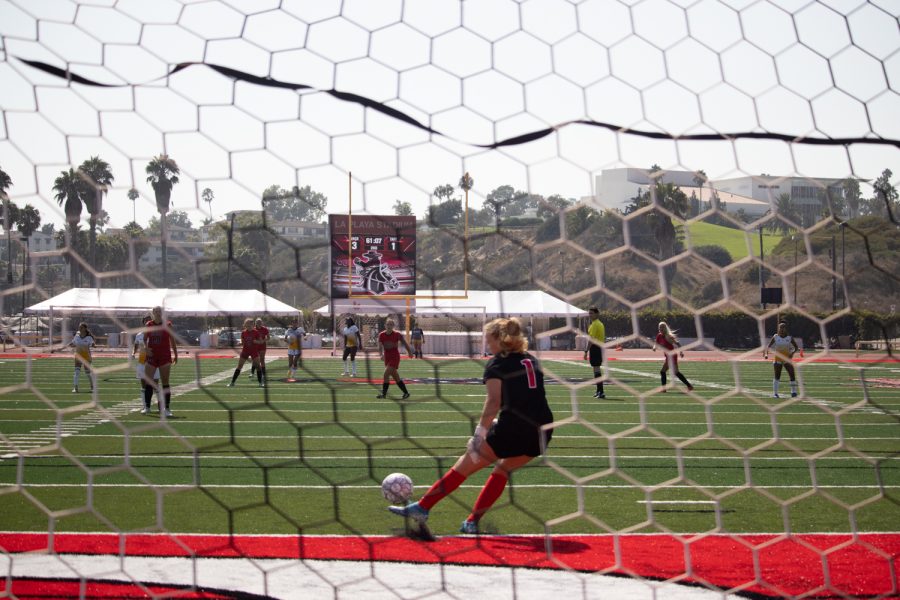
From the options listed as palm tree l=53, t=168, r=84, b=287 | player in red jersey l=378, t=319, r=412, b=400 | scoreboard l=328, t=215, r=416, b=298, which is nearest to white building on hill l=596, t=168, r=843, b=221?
scoreboard l=328, t=215, r=416, b=298

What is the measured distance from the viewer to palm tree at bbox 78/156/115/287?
4.51m

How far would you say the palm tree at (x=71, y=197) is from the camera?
14.9 feet

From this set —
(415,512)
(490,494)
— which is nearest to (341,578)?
(415,512)

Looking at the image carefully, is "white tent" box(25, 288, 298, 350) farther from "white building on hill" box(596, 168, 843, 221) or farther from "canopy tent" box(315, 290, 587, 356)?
"white building on hill" box(596, 168, 843, 221)

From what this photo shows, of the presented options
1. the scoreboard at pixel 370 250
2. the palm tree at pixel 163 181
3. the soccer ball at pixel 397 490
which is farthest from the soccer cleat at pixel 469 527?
the palm tree at pixel 163 181

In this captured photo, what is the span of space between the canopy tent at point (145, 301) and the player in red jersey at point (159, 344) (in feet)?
0.24

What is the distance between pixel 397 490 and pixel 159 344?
13.2ft

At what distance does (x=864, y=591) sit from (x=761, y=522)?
1792mm

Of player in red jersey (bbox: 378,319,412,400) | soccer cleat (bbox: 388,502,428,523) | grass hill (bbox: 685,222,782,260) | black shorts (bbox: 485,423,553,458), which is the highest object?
grass hill (bbox: 685,222,782,260)

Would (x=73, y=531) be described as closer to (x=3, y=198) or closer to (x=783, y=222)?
(x=3, y=198)

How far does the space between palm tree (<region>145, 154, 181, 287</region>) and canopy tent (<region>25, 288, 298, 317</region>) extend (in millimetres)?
281

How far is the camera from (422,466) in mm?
9117

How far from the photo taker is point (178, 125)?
15.2 ft

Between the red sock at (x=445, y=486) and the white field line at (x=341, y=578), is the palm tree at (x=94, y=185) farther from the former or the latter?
the red sock at (x=445, y=486)
